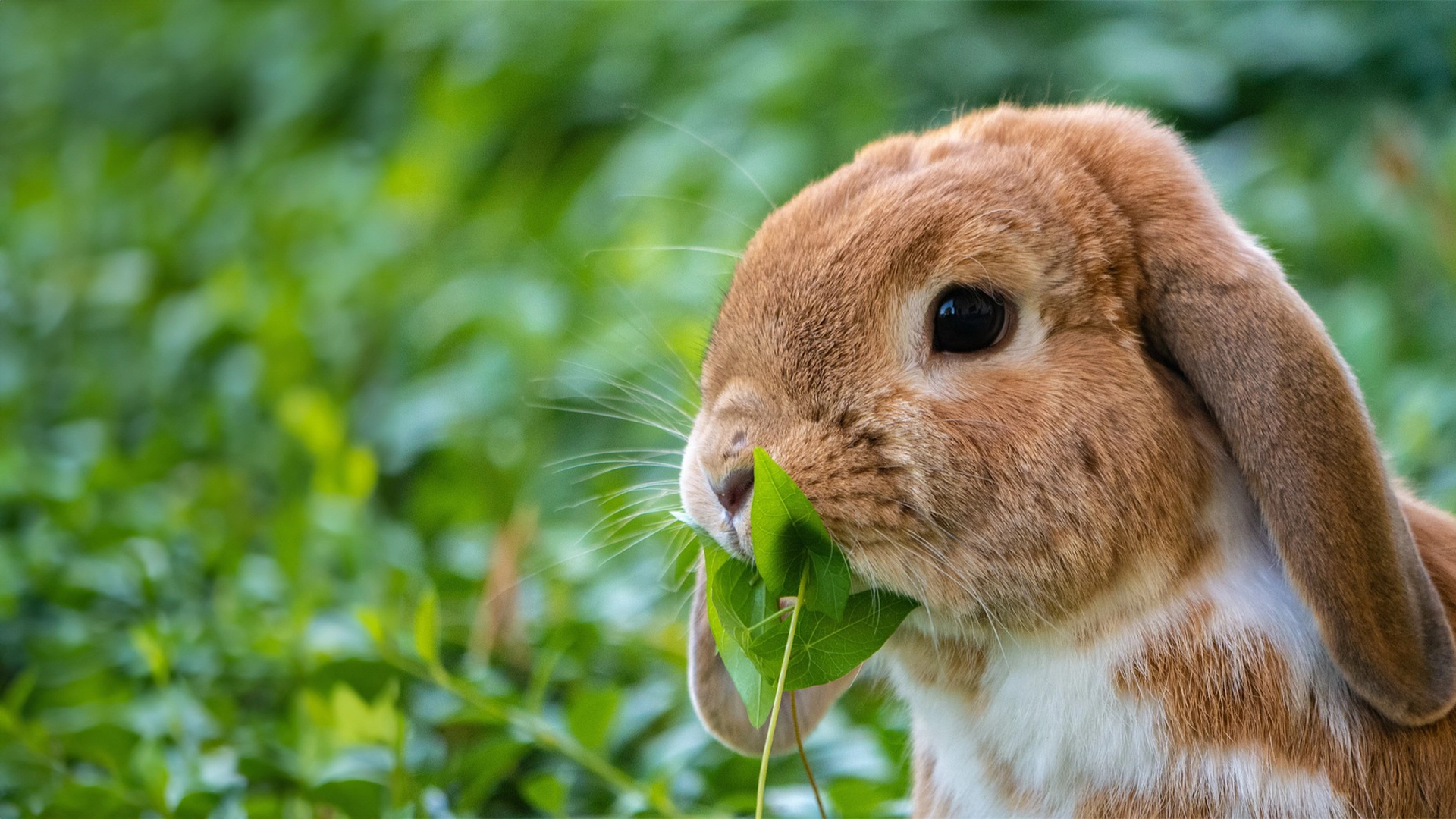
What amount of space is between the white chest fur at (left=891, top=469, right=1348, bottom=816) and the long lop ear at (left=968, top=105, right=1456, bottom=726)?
7cm

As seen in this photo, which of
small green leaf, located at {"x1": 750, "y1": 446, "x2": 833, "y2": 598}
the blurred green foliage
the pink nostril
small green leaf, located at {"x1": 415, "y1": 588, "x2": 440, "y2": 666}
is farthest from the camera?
the blurred green foliage

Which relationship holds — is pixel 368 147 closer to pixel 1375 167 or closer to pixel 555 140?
pixel 555 140

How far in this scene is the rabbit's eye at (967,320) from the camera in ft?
5.56

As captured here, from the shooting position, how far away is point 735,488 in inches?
65.6

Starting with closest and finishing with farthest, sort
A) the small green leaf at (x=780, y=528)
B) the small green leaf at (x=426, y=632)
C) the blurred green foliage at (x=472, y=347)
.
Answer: the small green leaf at (x=780, y=528) < the small green leaf at (x=426, y=632) < the blurred green foliage at (x=472, y=347)

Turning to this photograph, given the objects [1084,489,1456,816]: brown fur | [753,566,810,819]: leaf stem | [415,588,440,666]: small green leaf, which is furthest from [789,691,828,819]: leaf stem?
[415,588,440,666]: small green leaf

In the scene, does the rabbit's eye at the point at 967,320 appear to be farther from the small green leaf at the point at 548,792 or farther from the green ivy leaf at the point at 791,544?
the small green leaf at the point at 548,792

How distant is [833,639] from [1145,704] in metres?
0.38

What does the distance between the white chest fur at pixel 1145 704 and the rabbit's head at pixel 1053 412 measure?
5cm

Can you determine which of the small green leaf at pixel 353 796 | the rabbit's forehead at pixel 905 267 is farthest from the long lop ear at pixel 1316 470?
the small green leaf at pixel 353 796

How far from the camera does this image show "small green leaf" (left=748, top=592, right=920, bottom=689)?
5.46 feet

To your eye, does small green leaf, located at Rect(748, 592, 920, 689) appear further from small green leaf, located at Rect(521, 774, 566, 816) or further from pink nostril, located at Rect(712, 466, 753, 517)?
small green leaf, located at Rect(521, 774, 566, 816)

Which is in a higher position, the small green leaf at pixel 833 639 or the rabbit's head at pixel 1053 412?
the rabbit's head at pixel 1053 412

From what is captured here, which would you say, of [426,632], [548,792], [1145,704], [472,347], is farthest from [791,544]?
[472,347]
